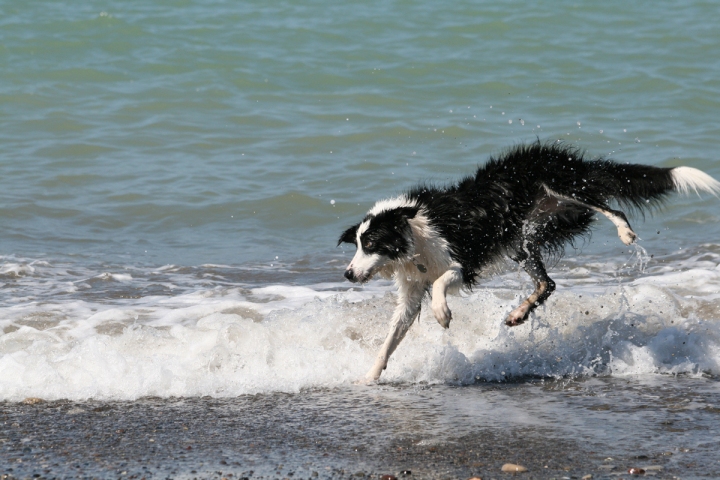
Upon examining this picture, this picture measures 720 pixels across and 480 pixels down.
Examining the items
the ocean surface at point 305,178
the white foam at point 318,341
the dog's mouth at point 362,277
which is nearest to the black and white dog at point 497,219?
the dog's mouth at point 362,277

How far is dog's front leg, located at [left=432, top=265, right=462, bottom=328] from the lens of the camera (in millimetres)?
5418

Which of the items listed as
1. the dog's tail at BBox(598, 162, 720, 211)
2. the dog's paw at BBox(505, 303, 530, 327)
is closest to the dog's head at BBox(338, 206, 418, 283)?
the dog's paw at BBox(505, 303, 530, 327)

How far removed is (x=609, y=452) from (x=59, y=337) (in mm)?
3974

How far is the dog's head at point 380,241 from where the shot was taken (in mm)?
5594

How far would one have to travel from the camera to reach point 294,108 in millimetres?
13930

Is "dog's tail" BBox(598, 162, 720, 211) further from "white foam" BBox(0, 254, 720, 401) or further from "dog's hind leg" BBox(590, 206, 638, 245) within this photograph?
"white foam" BBox(0, 254, 720, 401)

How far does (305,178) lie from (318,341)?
536 cm

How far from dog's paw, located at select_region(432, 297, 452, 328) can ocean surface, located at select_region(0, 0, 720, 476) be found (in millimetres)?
369

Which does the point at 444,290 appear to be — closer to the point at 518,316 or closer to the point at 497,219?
the point at 497,219

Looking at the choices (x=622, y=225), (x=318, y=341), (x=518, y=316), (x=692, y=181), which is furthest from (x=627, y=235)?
(x=318, y=341)

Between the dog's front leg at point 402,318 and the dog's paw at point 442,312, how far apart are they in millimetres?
502

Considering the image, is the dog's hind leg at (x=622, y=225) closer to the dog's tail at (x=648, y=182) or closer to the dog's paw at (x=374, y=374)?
the dog's tail at (x=648, y=182)

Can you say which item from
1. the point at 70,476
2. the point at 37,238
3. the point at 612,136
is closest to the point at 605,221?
the point at 612,136

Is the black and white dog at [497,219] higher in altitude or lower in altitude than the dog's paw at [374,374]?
higher
